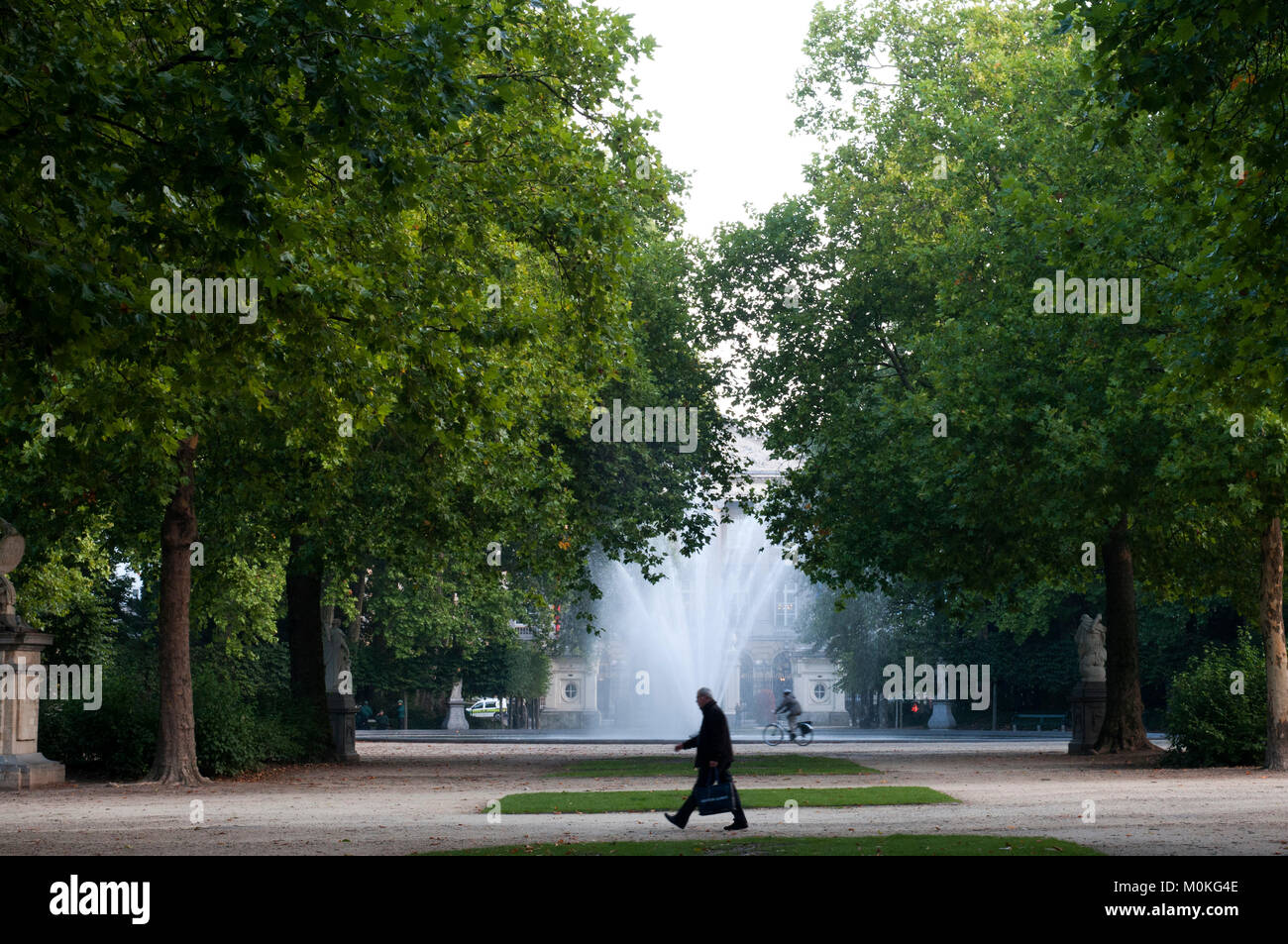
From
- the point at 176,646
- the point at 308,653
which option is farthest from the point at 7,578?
the point at 308,653

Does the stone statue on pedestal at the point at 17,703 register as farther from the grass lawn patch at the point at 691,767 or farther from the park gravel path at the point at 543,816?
the grass lawn patch at the point at 691,767

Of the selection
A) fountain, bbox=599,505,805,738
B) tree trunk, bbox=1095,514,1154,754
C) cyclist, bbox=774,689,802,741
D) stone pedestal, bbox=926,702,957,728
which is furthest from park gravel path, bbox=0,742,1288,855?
fountain, bbox=599,505,805,738

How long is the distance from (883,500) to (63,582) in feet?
76.2

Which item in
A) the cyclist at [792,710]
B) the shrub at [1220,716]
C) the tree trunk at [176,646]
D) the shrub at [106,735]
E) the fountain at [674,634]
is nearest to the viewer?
the tree trunk at [176,646]

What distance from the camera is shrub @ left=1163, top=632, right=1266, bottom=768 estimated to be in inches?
1036

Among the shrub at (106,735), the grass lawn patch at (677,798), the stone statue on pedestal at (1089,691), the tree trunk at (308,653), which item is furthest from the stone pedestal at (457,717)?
the grass lawn patch at (677,798)

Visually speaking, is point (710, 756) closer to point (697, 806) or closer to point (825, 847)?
point (697, 806)

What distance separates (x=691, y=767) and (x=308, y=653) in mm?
9078

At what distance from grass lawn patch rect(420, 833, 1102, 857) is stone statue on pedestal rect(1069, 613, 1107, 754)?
70.2 feet

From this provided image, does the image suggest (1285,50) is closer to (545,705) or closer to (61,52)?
(61,52)

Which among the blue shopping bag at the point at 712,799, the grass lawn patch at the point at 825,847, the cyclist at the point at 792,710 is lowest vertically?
the cyclist at the point at 792,710

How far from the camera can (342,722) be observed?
33656 millimetres

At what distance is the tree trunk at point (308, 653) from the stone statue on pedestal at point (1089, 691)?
16659mm

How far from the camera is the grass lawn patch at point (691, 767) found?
2719cm
